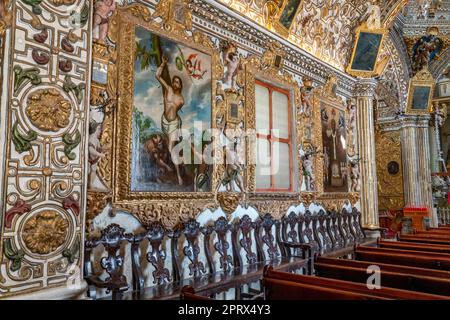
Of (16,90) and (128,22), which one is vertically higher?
(128,22)

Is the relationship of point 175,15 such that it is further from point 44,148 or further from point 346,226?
point 346,226

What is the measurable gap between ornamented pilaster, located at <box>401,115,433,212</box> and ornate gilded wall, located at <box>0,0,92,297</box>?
11.7 meters

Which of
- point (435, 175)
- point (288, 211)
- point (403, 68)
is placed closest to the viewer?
point (288, 211)

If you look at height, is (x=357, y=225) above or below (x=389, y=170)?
below

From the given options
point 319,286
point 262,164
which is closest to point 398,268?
point 319,286

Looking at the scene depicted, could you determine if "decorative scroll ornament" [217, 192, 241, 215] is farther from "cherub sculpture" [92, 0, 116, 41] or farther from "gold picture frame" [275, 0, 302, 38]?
"gold picture frame" [275, 0, 302, 38]

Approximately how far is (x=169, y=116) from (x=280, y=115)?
257 cm

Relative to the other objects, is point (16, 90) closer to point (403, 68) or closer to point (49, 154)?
point (49, 154)

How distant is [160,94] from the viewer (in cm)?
405

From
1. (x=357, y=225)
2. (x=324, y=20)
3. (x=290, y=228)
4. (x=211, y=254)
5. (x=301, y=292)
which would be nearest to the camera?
(x=301, y=292)
